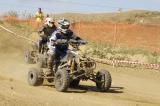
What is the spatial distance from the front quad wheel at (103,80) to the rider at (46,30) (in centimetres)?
536

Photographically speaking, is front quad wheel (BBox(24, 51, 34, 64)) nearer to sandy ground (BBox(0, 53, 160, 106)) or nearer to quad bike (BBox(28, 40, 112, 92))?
sandy ground (BBox(0, 53, 160, 106))

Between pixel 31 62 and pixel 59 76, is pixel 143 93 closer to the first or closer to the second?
pixel 59 76

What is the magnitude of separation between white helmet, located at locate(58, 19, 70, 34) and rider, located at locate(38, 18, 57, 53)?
475 cm

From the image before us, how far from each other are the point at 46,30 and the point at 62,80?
628cm

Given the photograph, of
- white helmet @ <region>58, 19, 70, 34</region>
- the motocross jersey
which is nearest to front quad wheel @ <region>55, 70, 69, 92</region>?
the motocross jersey

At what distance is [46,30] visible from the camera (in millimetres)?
20953

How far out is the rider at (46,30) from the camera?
66.9 feet

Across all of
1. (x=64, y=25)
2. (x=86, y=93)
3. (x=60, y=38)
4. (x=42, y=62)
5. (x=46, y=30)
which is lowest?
(x=86, y=93)

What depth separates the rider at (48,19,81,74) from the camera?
1552cm

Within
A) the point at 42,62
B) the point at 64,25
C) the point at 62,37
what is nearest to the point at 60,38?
the point at 62,37

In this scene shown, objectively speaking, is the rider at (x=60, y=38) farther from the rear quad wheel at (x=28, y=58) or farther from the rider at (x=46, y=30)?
the rear quad wheel at (x=28, y=58)

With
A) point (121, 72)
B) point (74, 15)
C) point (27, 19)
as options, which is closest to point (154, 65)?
point (121, 72)

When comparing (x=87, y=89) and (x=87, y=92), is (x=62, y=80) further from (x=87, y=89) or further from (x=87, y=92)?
(x=87, y=89)

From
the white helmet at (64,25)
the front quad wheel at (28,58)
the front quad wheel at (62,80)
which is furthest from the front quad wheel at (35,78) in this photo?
the front quad wheel at (28,58)
